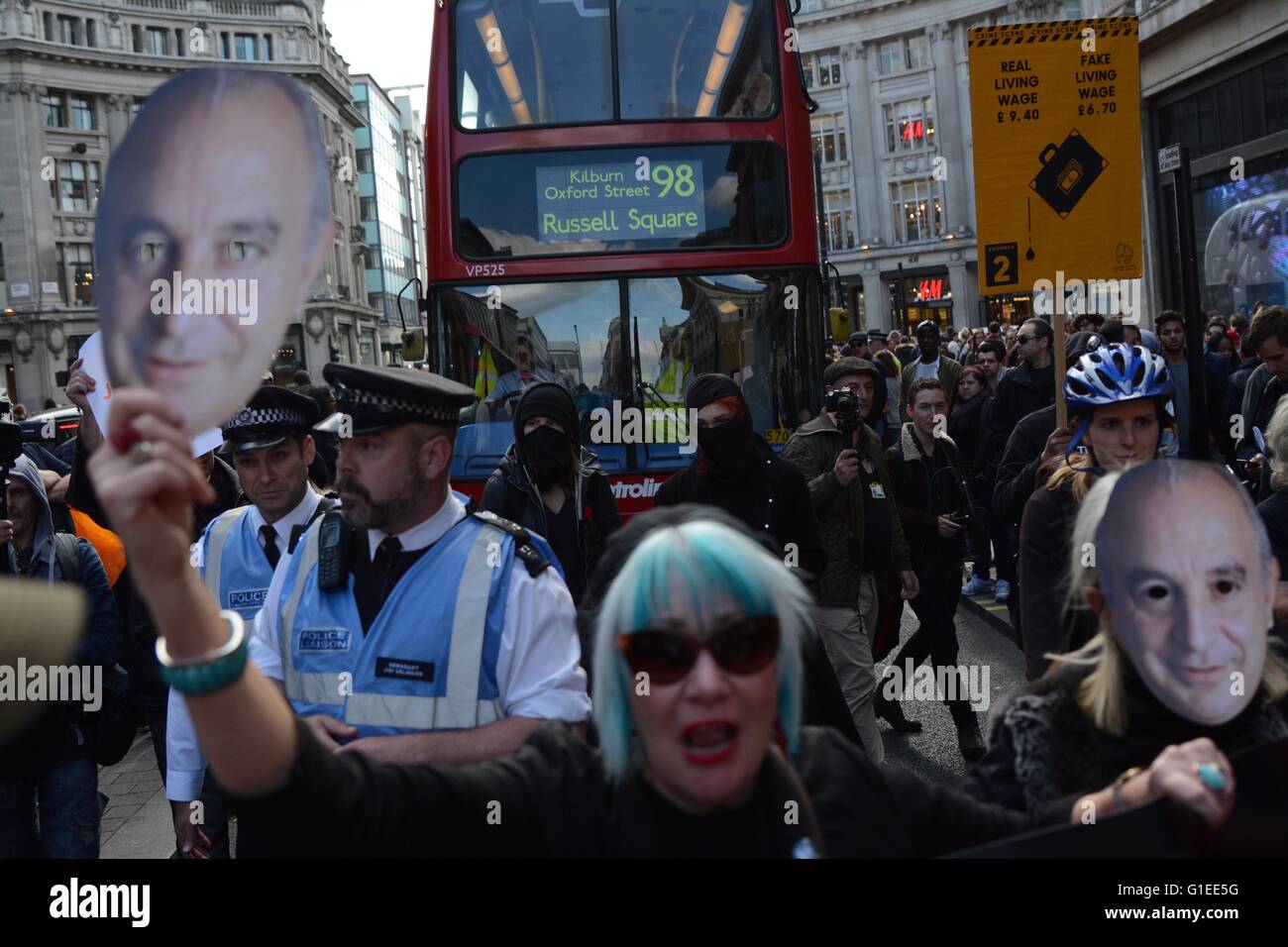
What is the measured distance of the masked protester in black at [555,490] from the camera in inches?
204

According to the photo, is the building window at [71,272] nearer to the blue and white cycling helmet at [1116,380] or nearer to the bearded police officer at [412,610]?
the bearded police officer at [412,610]

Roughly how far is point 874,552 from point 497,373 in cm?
273

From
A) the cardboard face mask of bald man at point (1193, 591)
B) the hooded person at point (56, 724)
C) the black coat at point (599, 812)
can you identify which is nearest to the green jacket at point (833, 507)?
the hooded person at point (56, 724)

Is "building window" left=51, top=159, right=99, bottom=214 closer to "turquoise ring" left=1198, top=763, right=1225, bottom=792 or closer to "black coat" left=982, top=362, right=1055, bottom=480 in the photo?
"black coat" left=982, top=362, right=1055, bottom=480

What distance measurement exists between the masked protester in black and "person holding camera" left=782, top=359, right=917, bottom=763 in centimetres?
110

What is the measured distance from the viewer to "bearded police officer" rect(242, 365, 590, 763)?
8.91ft

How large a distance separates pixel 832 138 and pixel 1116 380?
59.6 meters

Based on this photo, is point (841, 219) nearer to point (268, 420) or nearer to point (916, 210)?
point (916, 210)

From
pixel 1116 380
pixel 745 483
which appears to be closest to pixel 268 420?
pixel 745 483

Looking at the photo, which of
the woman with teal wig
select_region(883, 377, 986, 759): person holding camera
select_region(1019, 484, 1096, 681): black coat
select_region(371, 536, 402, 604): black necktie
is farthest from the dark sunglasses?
select_region(883, 377, 986, 759): person holding camera

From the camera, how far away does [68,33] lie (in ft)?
198

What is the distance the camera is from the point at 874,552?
242 inches

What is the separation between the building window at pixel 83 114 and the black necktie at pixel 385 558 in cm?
6606

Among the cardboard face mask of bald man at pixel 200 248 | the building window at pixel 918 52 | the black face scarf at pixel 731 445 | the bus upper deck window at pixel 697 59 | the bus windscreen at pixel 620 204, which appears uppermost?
the building window at pixel 918 52
